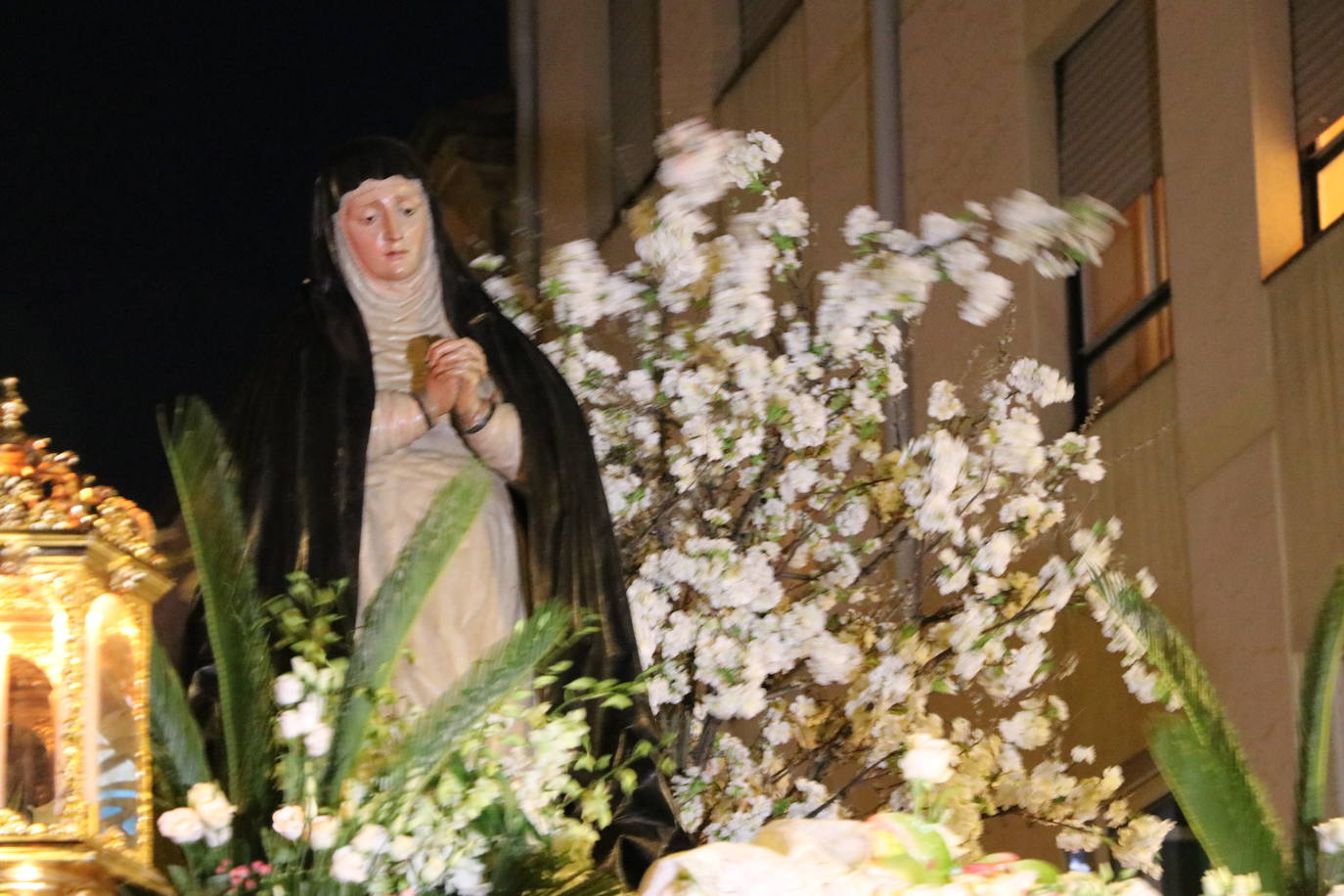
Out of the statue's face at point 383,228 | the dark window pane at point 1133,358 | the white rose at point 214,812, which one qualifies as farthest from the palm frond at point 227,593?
the dark window pane at point 1133,358

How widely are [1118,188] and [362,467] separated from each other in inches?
205

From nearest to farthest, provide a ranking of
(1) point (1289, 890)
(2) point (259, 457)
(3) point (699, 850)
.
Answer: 1. (3) point (699, 850)
2. (1) point (1289, 890)
3. (2) point (259, 457)

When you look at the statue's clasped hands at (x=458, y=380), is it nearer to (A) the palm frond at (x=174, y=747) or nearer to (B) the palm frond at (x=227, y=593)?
(B) the palm frond at (x=227, y=593)

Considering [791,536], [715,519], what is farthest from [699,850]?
[791,536]

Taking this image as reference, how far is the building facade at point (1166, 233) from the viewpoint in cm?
808

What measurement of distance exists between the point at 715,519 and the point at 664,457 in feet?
1.01

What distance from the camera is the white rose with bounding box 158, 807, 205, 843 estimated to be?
13.2 ft

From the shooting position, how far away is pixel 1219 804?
16.2 feet

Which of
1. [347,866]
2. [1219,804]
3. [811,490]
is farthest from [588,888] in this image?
[811,490]

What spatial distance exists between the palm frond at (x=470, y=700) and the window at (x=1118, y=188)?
5.36 metres

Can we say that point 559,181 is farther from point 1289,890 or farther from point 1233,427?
point 1289,890

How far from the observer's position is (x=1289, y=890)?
4930 millimetres

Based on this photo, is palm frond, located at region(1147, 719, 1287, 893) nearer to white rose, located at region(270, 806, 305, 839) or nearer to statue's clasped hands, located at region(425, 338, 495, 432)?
statue's clasped hands, located at region(425, 338, 495, 432)

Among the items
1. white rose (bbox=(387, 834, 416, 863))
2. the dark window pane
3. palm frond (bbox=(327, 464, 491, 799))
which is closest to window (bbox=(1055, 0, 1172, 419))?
the dark window pane
